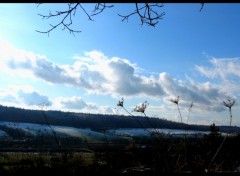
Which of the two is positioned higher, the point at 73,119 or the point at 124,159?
the point at 73,119

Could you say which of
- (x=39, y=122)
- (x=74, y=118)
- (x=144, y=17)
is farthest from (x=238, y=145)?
(x=74, y=118)

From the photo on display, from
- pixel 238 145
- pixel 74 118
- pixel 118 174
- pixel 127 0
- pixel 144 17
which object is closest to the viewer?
pixel 127 0

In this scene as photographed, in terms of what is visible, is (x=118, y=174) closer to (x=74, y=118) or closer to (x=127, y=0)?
(x=127, y=0)

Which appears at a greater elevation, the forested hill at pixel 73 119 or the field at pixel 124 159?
the forested hill at pixel 73 119

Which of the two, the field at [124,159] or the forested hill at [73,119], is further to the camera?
the forested hill at [73,119]

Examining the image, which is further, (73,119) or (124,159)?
(73,119)

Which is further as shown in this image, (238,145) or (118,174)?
(238,145)

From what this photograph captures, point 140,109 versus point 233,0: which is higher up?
point 233,0

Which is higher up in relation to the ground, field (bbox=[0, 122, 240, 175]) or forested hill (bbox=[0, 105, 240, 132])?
forested hill (bbox=[0, 105, 240, 132])

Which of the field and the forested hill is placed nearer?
the field

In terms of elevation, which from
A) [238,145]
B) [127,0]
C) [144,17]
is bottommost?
[238,145]

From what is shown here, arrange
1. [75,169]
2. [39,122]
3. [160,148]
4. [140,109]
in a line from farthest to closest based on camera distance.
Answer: [39,122]
[160,148]
[140,109]
[75,169]
